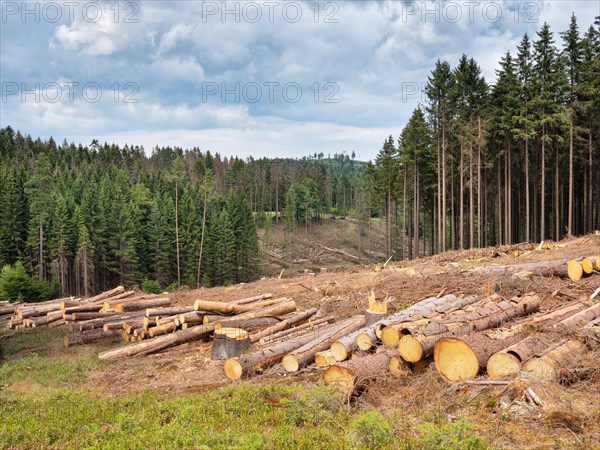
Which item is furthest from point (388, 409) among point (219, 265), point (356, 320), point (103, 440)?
point (219, 265)

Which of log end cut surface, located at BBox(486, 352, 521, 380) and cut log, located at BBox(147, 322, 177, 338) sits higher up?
log end cut surface, located at BBox(486, 352, 521, 380)

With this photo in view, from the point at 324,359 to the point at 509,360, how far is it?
4.28m

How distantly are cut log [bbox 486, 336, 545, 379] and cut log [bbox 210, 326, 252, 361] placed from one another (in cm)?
742

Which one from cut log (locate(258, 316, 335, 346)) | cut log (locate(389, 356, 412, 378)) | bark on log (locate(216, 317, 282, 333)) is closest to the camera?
cut log (locate(389, 356, 412, 378))

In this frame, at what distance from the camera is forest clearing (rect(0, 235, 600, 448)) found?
5930 millimetres

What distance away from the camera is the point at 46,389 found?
1132 cm

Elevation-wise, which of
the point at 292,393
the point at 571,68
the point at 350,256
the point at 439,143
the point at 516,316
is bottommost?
the point at 350,256

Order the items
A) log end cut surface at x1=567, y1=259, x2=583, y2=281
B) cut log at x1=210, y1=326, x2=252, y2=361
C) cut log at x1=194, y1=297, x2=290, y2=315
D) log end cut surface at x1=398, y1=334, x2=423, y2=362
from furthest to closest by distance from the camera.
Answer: cut log at x1=194, y1=297, x2=290, y2=315 < log end cut surface at x1=567, y1=259, x2=583, y2=281 < cut log at x1=210, y1=326, x2=252, y2=361 < log end cut surface at x1=398, y1=334, x2=423, y2=362

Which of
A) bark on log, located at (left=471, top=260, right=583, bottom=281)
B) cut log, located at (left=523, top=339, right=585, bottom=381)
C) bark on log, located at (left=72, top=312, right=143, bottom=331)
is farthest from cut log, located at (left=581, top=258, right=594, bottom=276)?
bark on log, located at (left=72, top=312, right=143, bottom=331)

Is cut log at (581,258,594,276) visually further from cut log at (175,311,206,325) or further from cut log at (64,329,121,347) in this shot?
cut log at (64,329,121,347)

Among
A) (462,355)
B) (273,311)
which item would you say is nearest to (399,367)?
(462,355)

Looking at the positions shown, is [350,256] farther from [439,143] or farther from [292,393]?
[292,393]

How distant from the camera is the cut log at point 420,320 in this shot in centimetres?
955

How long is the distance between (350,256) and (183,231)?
42.9m
